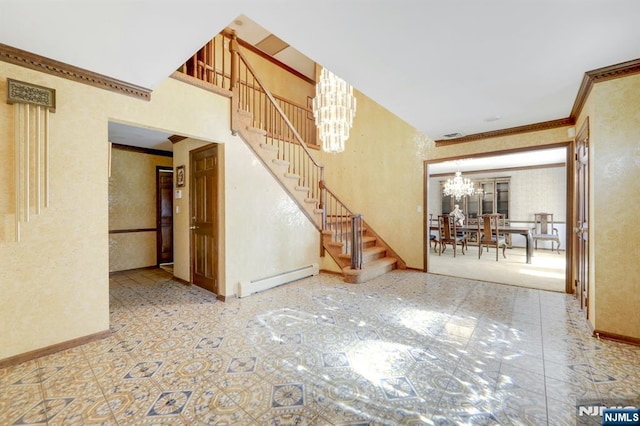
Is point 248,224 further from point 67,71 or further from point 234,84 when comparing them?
point 67,71

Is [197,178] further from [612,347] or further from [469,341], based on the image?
[612,347]

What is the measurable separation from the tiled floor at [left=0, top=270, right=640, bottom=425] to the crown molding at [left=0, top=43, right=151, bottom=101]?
2345 millimetres

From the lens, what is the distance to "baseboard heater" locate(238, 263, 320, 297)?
12.3ft

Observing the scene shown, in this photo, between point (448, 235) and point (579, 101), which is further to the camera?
point (448, 235)

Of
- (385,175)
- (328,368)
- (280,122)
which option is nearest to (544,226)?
(385,175)

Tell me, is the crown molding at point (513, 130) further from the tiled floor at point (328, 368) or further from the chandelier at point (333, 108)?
the tiled floor at point (328, 368)

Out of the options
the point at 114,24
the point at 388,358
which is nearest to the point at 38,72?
the point at 114,24

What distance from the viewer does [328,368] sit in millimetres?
2025

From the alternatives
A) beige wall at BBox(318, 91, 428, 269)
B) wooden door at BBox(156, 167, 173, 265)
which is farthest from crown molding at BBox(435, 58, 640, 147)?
wooden door at BBox(156, 167, 173, 265)

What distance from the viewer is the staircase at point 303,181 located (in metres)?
3.88

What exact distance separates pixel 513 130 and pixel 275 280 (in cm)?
439

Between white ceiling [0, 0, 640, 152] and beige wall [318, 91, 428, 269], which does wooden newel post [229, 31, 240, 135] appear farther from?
beige wall [318, 91, 428, 269]

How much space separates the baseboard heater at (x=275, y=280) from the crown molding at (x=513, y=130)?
10.8 feet

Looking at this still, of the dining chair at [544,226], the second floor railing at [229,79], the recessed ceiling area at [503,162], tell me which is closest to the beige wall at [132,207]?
the second floor railing at [229,79]
